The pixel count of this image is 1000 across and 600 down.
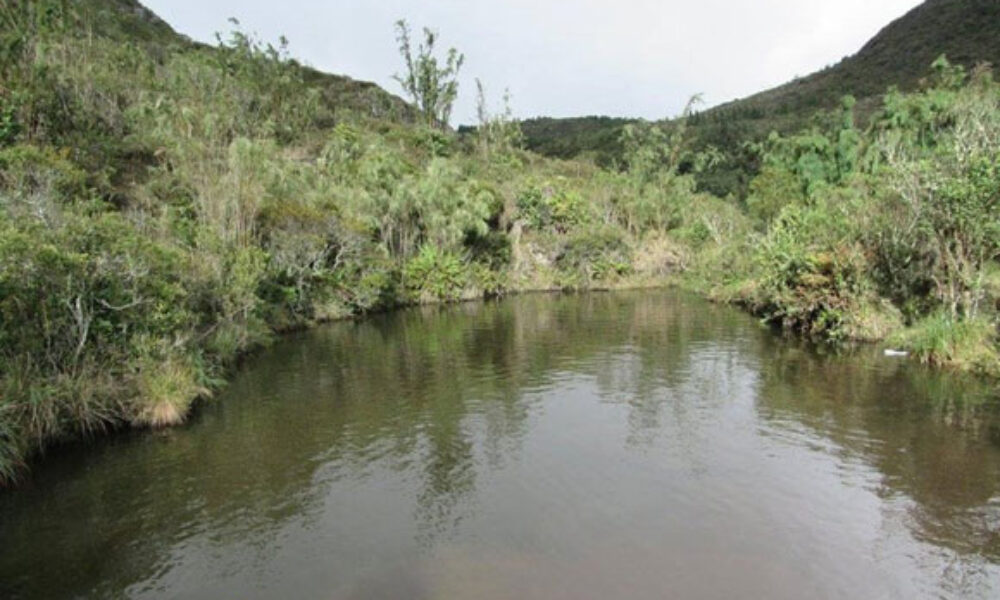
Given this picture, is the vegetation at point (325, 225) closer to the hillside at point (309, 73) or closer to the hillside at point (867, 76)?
the hillside at point (309, 73)

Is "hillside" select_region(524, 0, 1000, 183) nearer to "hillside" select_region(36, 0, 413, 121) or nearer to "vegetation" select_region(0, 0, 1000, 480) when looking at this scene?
"hillside" select_region(36, 0, 413, 121)

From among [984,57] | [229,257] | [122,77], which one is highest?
[984,57]

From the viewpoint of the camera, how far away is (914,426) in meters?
16.9

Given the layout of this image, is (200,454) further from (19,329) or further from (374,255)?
(374,255)

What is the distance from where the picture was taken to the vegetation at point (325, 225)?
1603 cm

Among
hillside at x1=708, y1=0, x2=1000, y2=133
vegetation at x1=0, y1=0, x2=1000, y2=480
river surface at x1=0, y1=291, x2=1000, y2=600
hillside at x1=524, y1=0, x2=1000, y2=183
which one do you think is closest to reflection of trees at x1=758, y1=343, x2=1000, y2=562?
river surface at x1=0, y1=291, x2=1000, y2=600

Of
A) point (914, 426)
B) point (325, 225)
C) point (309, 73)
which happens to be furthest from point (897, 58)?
point (914, 426)

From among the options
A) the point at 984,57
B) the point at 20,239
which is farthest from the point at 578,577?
the point at 984,57

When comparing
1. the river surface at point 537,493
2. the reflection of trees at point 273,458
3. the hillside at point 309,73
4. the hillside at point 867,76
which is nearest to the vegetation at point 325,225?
the reflection of trees at point 273,458

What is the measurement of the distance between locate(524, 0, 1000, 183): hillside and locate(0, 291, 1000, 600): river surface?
261 feet

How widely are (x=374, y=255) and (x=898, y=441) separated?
31708mm

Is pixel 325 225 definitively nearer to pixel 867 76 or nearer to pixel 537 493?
pixel 537 493

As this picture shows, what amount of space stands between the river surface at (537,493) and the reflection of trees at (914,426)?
0.26 feet

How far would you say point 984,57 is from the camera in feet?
312
